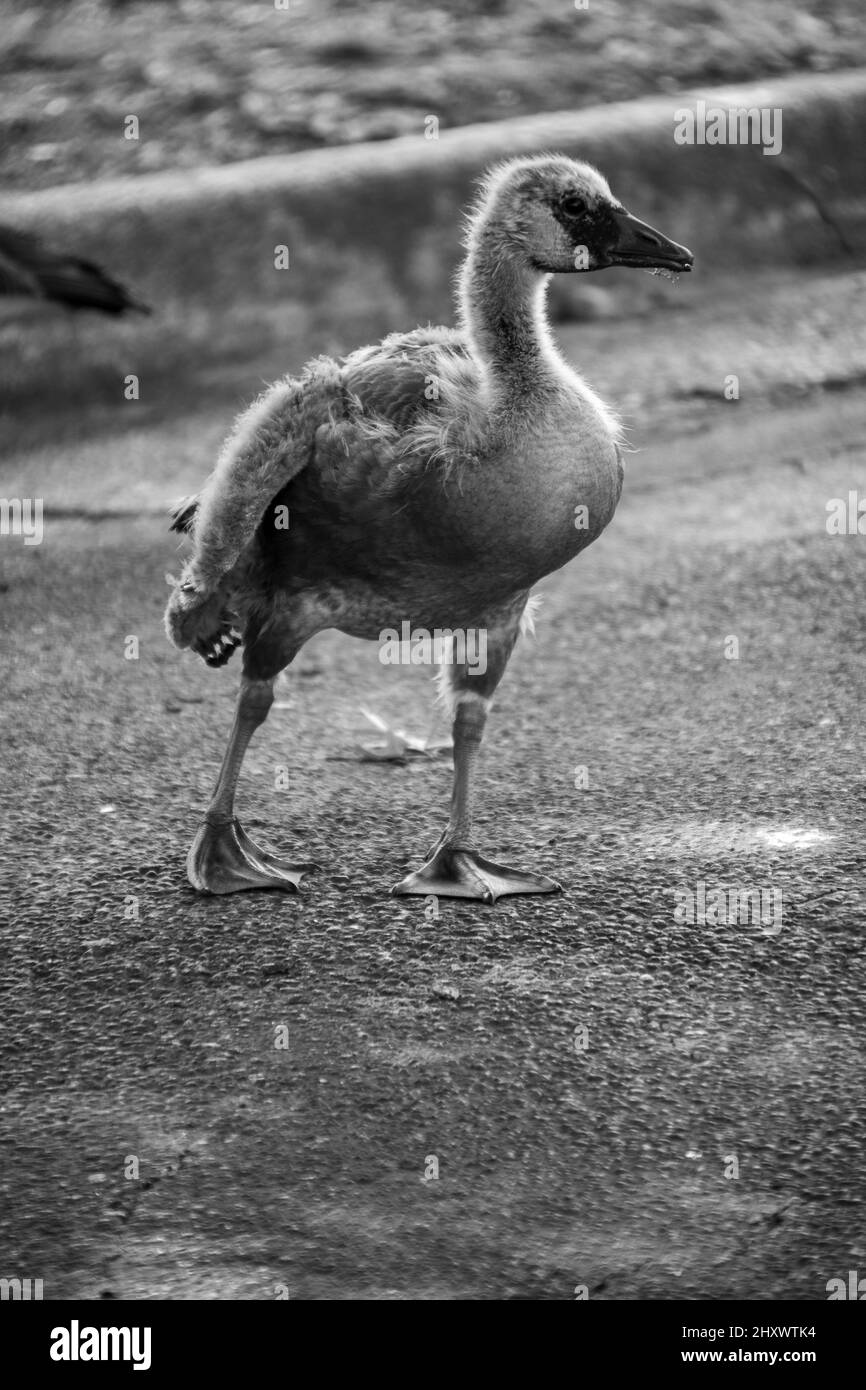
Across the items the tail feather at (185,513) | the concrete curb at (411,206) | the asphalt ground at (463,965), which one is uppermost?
the concrete curb at (411,206)

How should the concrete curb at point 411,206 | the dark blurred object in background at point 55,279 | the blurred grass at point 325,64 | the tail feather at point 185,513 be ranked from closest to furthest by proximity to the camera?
the tail feather at point 185,513 < the dark blurred object in background at point 55,279 < the concrete curb at point 411,206 < the blurred grass at point 325,64

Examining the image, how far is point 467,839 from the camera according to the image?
169 inches

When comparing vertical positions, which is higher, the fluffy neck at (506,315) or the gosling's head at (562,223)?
the gosling's head at (562,223)

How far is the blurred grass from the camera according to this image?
9938 millimetres

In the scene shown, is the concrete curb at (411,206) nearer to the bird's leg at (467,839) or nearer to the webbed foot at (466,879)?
the bird's leg at (467,839)

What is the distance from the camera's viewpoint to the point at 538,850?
4488mm

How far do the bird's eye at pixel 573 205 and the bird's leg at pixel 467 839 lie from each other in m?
0.96

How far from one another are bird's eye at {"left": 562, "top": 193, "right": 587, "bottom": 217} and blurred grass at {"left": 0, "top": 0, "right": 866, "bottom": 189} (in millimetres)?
6127

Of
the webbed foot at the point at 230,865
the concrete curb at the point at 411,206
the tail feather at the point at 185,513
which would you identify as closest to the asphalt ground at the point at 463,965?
the webbed foot at the point at 230,865

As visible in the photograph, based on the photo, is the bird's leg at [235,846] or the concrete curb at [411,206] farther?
the concrete curb at [411,206]

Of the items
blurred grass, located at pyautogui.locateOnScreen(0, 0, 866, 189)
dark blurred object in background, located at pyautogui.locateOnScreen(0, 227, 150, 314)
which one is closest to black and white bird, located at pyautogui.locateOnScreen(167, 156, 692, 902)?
dark blurred object in background, located at pyautogui.locateOnScreen(0, 227, 150, 314)

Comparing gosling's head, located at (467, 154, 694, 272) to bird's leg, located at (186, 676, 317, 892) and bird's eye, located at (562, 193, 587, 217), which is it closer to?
bird's eye, located at (562, 193, 587, 217)

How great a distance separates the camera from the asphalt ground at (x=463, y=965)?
3.03 metres

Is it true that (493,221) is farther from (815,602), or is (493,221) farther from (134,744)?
(815,602)
